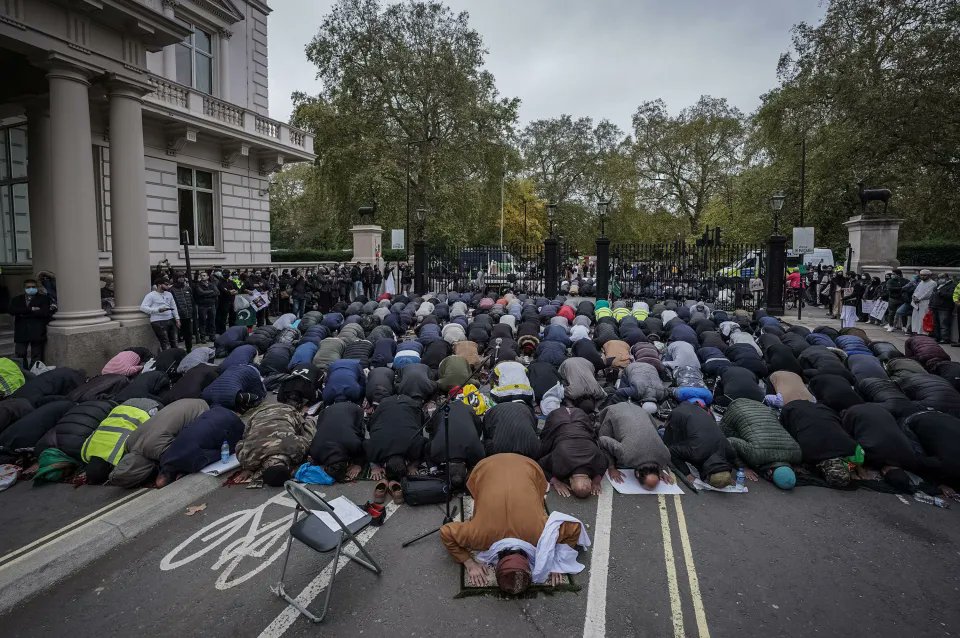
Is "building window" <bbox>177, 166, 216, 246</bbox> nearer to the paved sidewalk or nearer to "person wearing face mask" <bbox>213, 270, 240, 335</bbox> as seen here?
"person wearing face mask" <bbox>213, 270, 240, 335</bbox>

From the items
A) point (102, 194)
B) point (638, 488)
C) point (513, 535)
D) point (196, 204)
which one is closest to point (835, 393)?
point (638, 488)

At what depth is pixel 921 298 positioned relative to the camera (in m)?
14.5

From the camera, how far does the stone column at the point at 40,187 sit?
1305 cm

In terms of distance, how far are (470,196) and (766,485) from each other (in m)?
29.2

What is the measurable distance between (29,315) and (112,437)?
5.91 meters

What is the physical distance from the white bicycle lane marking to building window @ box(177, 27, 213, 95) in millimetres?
18998

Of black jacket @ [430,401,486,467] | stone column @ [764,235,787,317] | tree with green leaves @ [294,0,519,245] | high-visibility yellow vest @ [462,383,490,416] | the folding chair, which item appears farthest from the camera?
tree with green leaves @ [294,0,519,245]

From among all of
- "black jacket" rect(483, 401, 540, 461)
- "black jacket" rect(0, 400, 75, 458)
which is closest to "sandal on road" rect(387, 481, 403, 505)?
"black jacket" rect(483, 401, 540, 461)

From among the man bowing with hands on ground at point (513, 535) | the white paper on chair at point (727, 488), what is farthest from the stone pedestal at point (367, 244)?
the man bowing with hands on ground at point (513, 535)

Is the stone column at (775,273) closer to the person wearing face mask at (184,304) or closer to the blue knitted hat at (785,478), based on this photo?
the blue knitted hat at (785,478)

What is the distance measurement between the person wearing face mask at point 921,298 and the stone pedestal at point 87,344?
20383mm

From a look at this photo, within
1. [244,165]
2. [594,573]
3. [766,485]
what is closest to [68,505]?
[594,573]

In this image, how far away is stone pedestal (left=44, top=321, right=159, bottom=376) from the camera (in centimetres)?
1035

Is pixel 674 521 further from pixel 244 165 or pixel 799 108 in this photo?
pixel 799 108
